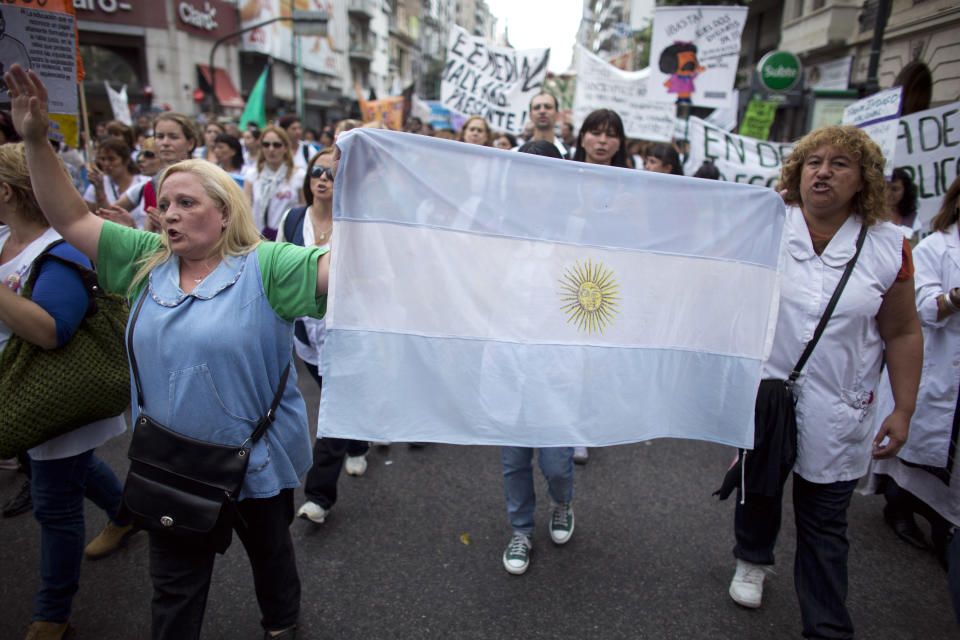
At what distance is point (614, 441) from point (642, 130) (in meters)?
6.05

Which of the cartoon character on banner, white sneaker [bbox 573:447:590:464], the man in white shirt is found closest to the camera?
white sneaker [bbox 573:447:590:464]

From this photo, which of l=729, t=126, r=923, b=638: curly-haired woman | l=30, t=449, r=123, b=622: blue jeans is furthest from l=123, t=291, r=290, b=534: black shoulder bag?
l=729, t=126, r=923, b=638: curly-haired woman

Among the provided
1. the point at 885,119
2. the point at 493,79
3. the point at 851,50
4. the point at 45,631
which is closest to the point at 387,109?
the point at 493,79

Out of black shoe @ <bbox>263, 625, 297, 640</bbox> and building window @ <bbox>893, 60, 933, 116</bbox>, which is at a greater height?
building window @ <bbox>893, 60, 933, 116</bbox>

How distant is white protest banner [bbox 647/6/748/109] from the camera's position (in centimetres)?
673

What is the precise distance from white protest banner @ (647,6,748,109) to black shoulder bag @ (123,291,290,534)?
667 centimetres

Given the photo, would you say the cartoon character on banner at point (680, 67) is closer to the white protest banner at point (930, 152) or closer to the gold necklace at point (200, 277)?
the white protest banner at point (930, 152)

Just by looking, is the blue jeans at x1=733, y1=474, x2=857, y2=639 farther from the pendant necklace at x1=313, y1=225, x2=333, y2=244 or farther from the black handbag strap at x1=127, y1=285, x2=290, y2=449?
the pendant necklace at x1=313, y1=225, x2=333, y2=244

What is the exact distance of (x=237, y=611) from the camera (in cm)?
247

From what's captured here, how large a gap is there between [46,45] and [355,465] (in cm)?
257

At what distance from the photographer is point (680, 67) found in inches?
274

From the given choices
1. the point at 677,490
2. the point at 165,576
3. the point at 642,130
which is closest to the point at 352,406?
the point at 165,576

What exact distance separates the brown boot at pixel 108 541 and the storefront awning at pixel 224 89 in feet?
87.6

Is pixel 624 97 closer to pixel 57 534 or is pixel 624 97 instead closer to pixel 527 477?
pixel 527 477
